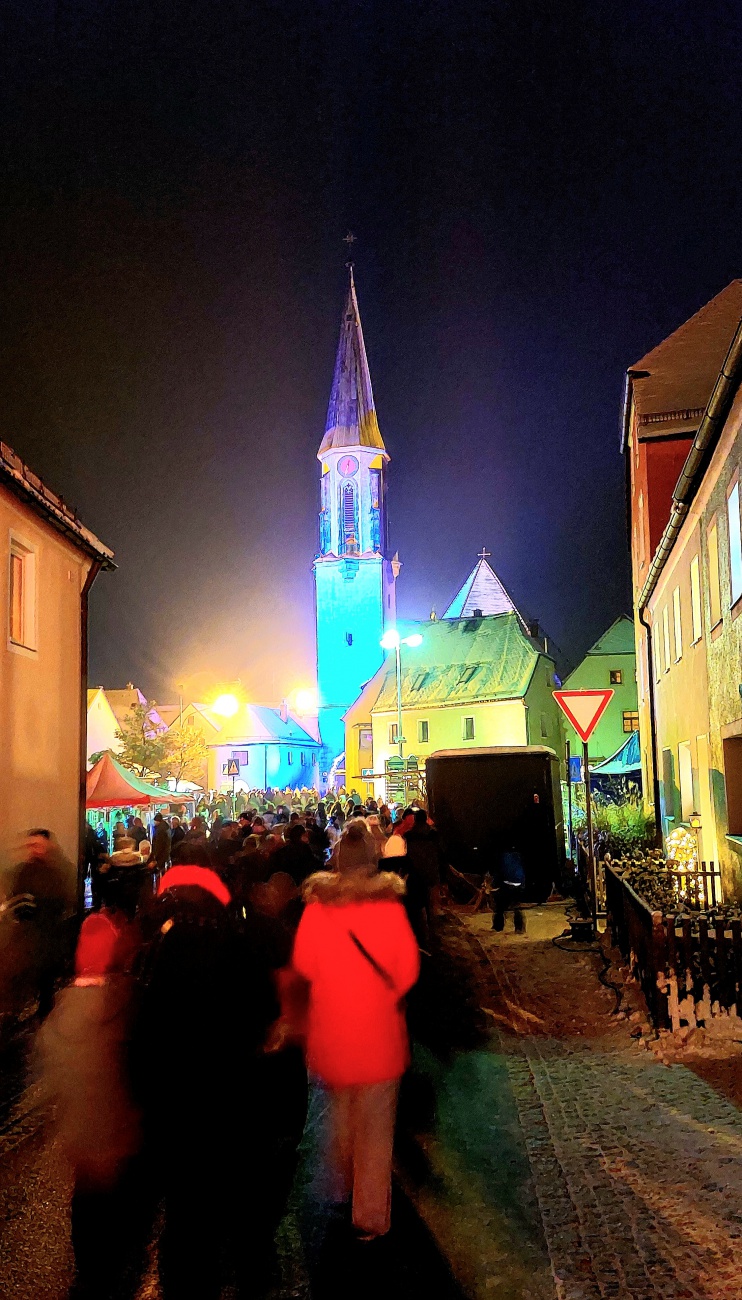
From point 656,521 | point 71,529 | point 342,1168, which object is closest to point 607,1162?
point 342,1168

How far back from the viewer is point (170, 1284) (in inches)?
171

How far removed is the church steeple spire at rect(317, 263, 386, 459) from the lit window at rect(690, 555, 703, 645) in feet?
215

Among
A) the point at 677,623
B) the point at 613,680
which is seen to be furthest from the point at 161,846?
the point at 613,680

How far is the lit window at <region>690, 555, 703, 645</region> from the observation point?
13645 millimetres

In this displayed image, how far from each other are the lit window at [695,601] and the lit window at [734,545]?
103 inches

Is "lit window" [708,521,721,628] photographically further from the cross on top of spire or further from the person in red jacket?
the cross on top of spire

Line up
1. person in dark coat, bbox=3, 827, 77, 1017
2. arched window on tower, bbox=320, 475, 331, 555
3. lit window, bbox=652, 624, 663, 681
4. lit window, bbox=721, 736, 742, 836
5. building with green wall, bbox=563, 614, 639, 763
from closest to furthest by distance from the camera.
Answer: person in dark coat, bbox=3, 827, 77, 1017
lit window, bbox=721, 736, 742, 836
lit window, bbox=652, 624, 663, 681
building with green wall, bbox=563, 614, 639, 763
arched window on tower, bbox=320, 475, 331, 555

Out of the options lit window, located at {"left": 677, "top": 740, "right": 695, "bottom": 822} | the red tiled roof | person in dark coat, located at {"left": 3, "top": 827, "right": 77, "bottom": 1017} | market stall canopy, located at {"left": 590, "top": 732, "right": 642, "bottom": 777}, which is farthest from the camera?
market stall canopy, located at {"left": 590, "top": 732, "right": 642, "bottom": 777}

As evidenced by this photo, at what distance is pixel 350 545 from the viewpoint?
75625 millimetres

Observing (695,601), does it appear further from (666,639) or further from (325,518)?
(325,518)

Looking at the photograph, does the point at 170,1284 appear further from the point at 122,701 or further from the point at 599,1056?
the point at 122,701

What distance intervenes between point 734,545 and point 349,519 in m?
67.3

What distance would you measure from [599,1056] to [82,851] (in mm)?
10804

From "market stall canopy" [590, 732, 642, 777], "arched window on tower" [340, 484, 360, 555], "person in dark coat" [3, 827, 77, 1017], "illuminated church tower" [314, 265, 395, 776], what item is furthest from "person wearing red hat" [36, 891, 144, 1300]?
"arched window on tower" [340, 484, 360, 555]
